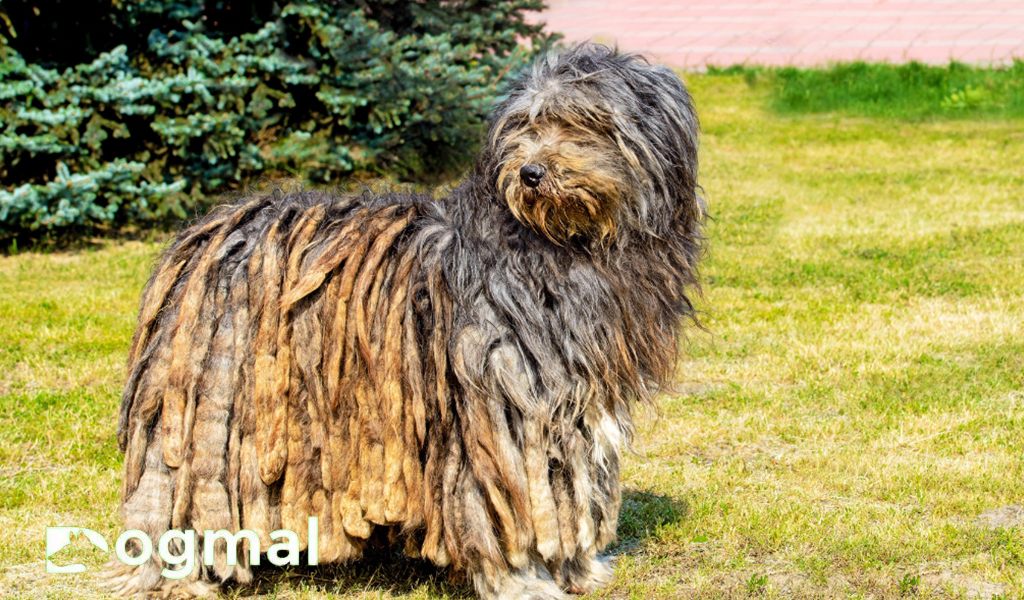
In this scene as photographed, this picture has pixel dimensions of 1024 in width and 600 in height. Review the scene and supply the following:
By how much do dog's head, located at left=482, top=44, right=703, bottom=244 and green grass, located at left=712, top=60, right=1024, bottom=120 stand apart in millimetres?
12873

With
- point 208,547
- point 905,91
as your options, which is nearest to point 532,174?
point 208,547

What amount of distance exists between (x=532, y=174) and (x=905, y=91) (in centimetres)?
1373

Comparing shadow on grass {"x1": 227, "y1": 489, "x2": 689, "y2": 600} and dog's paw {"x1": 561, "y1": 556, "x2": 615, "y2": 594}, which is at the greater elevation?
dog's paw {"x1": 561, "y1": 556, "x2": 615, "y2": 594}

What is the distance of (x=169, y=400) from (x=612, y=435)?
4.86 ft

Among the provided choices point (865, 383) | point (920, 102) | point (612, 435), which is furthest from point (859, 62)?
point (612, 435)

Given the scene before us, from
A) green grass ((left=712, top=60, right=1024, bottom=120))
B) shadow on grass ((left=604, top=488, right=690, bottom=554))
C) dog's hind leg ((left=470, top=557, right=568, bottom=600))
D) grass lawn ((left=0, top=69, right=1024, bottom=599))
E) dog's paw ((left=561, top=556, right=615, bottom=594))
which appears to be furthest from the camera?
green grass ((left=712, top=60, right=1024, bottom=120))

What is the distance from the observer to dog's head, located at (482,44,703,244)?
362cm

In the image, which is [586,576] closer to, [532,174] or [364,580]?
[364,580]

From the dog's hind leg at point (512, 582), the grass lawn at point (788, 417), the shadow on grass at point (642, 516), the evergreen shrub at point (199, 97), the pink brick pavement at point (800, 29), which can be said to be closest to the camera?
the dog's hind leg at point (512, 582)

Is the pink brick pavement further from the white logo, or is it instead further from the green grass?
the white logo

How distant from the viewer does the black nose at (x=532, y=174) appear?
3588 mm

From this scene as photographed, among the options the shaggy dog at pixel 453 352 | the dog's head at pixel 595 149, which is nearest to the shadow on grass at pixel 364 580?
the shaggy dog at pixel 453 352

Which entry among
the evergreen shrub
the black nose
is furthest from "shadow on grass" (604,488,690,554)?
the evergreen shrub

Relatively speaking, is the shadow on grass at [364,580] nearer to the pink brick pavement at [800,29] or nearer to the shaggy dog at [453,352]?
the shaggy dog at [453,352]
